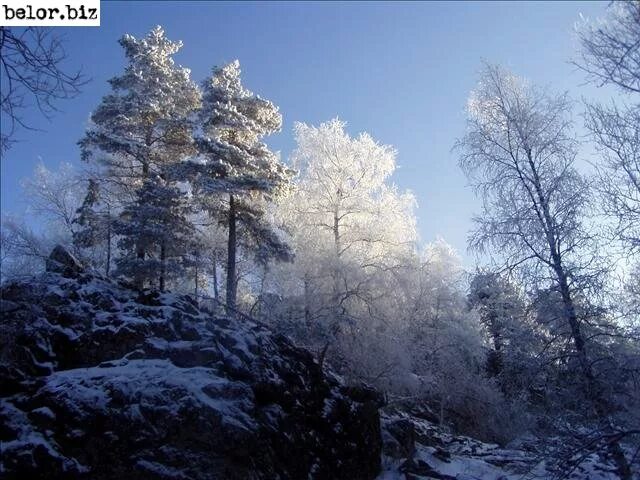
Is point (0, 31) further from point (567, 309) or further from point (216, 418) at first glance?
point (567, 309)

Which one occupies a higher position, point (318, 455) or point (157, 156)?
point (157, 156)

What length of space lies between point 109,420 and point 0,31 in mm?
5075

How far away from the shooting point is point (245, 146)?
17.2m

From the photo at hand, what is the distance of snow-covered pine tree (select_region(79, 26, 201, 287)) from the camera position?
16.6 meters

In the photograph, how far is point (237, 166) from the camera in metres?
16.7

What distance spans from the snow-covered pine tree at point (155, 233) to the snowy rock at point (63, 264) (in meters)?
5.04

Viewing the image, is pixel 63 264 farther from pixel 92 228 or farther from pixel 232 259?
pixel 92 228

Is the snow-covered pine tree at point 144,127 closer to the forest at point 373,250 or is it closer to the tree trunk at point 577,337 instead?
the forest at point 373,250

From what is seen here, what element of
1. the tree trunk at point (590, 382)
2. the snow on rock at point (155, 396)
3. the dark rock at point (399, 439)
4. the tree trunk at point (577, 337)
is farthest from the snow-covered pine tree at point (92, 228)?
the tree trunk at point (590, 382)

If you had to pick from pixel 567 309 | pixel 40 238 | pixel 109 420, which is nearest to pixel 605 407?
pixel 567 309

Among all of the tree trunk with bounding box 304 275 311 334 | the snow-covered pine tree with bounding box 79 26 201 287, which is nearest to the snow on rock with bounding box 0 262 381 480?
the tree trunk with bounding box 304 275 311 334

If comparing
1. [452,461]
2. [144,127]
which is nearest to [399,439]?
[452,461]

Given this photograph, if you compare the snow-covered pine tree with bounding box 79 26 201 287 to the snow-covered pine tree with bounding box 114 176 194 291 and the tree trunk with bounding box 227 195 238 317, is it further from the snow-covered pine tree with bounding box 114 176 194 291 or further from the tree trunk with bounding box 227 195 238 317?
the tree trunk with bounding box 227 195 238 317

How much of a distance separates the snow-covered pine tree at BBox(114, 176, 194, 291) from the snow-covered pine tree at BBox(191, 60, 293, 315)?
1.11 m
